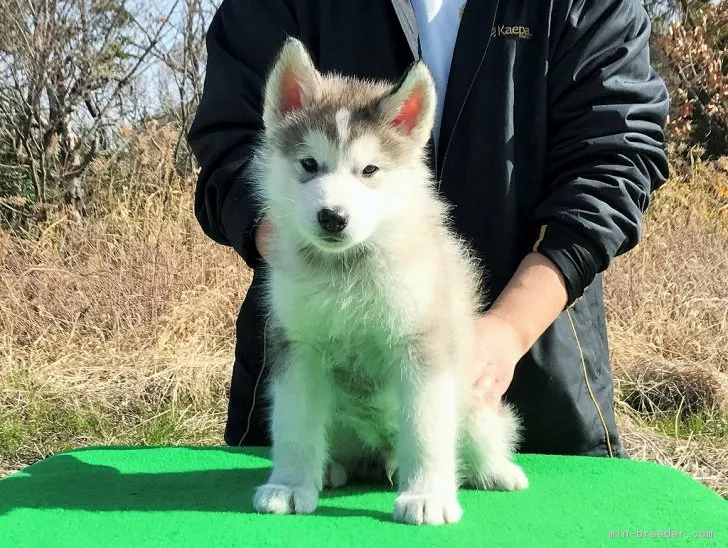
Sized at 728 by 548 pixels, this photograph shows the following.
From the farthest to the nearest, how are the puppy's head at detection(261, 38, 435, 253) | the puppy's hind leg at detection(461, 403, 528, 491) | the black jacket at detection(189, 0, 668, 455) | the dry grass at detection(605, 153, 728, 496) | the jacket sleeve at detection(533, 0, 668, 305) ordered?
the dry grass at detection(605, 153, 728, 496)
the black jacket at detection(189, 0, 668, 455)
the jacket sleeve at detection(533, 0, 668, 305)
the puppy's hind leg at detection(461, 403, 528, 491)
the puppy's head at detection(261, 38, 435, 253)

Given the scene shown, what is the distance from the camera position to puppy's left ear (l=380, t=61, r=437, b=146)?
229 cm

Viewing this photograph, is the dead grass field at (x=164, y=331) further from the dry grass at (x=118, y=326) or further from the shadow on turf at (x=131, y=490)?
the shadow on turf at (x=131, y=490)

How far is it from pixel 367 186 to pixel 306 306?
0.38 m

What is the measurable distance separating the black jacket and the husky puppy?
0.53 m

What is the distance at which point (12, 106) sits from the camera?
8.59 m

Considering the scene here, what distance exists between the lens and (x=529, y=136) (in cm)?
306

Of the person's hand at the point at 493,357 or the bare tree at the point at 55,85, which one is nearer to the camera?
the person's hand at the point at 493,357

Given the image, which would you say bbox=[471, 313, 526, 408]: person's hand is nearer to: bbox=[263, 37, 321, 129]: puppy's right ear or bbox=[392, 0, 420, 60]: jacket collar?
bbox=[263, 37, 321, 129]: puppy's right ear

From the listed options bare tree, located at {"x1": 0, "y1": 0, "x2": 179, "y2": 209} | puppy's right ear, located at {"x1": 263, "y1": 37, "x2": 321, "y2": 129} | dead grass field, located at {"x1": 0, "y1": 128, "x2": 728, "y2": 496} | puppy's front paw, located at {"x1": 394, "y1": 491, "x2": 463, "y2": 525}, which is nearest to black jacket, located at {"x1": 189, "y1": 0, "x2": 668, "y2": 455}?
puppy's right ear, located at {"x1": 263, "y1": 37, "x2": 321, "y2": 129}

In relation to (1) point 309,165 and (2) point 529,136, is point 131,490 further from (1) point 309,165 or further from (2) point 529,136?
(2) point 529,136

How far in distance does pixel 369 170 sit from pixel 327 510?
977 mm

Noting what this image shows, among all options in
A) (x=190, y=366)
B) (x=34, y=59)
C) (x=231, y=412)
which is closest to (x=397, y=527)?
(x=231, y=412)

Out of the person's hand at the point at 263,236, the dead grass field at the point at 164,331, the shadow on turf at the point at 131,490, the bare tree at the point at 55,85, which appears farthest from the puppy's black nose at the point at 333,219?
the bare tree at the point at 55,85

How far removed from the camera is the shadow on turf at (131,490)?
7.64ft
